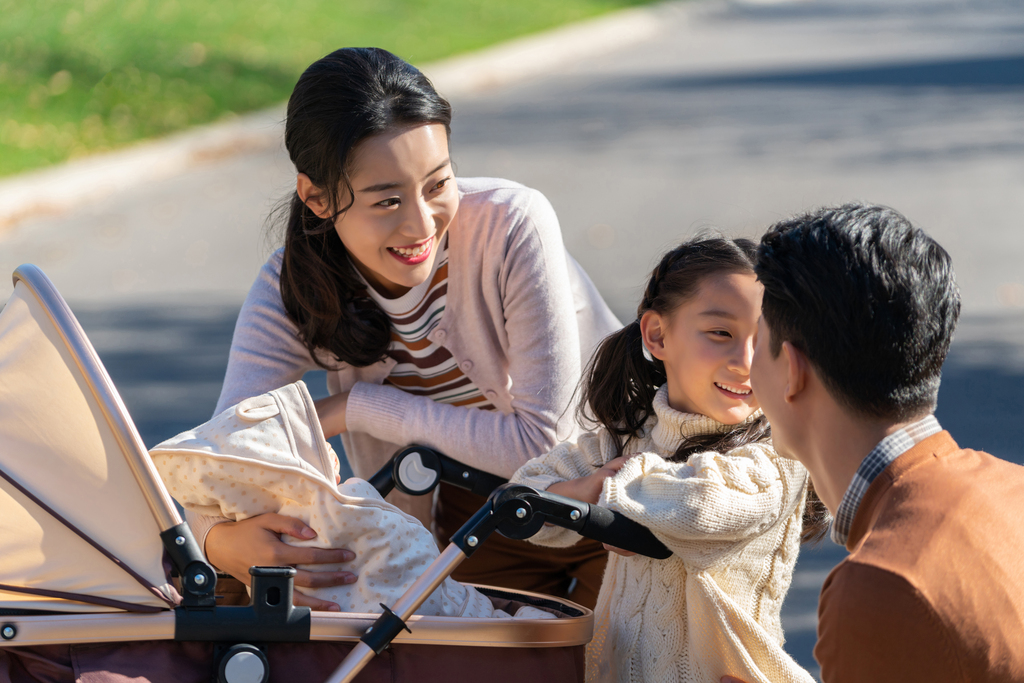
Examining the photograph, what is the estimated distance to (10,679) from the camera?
1733 mm

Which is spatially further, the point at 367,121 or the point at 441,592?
the point at 367,121

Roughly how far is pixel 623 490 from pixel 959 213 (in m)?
5.97

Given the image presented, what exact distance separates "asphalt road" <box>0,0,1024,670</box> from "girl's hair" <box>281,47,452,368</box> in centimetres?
29

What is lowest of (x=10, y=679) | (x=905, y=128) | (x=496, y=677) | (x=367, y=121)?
(x=905, y=128)

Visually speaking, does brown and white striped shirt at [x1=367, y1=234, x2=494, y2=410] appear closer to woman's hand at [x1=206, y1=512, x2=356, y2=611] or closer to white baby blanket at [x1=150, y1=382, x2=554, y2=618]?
white baby blanket at [x1=150, y1=382, x2=554, y2=618]

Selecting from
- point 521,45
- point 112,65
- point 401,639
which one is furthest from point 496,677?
point 521,45

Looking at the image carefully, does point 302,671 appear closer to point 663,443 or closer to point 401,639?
point 401,639

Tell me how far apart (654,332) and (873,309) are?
78 centimetres

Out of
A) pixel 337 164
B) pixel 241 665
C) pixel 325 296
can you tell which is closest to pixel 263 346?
pixel 325 296

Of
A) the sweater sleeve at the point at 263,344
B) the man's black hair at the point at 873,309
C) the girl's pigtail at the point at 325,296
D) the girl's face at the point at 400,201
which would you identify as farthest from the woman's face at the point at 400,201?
the man's black hair at the point at 873,309

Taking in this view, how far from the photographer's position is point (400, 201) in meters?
2.38

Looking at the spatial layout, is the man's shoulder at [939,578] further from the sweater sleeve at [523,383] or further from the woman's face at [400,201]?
the woman's face at [400,201]

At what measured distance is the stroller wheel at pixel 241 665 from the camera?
5.61 feet

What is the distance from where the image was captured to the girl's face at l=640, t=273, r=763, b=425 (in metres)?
2.16
